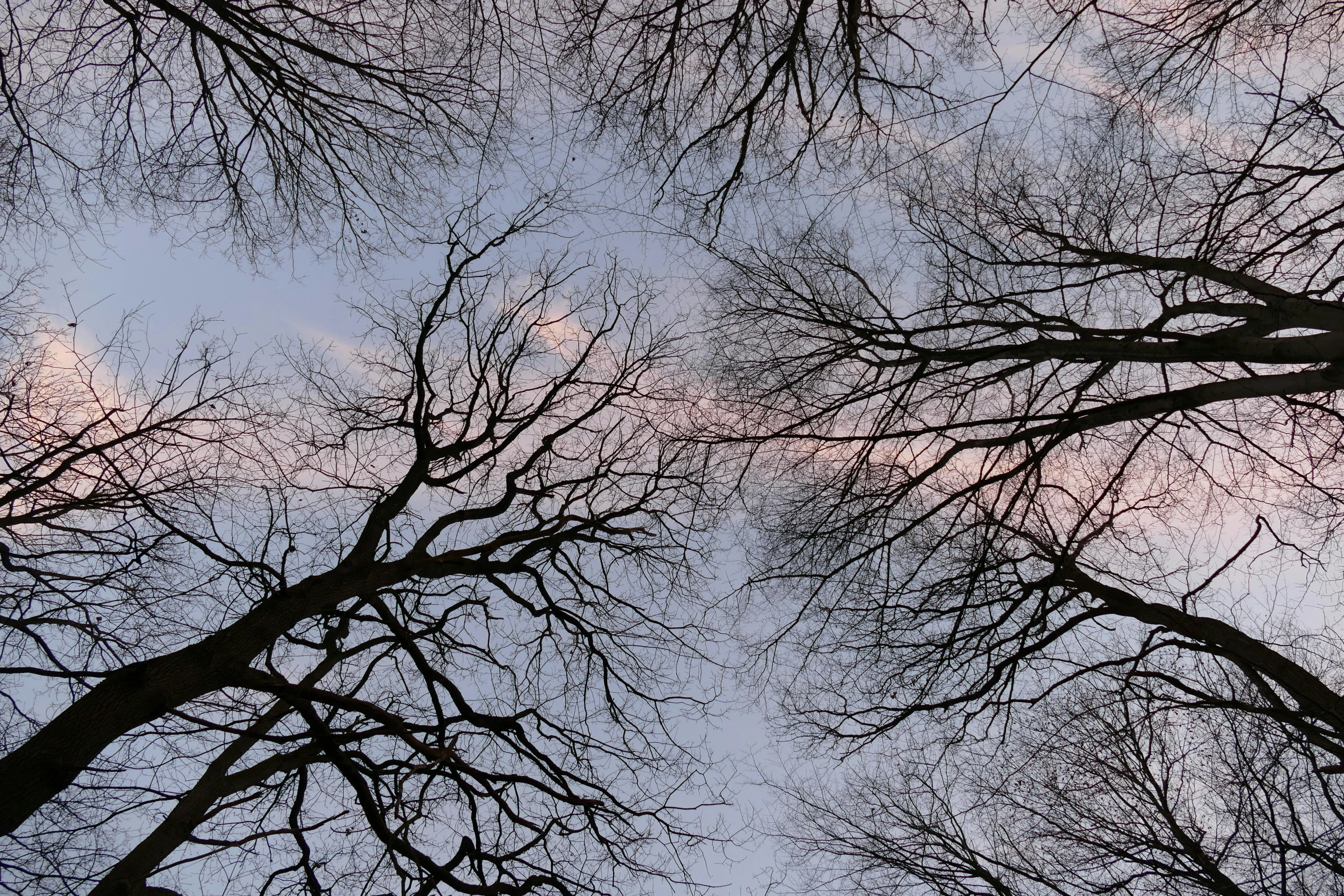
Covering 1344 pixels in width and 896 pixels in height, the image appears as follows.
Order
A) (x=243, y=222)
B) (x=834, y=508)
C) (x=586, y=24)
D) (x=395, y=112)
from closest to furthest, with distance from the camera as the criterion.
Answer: (x=586, y=24), (x=395, y=112), (x=243, y=222), (x=834, y=508)

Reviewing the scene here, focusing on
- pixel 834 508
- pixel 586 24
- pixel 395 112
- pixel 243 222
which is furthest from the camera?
pixel 834 508

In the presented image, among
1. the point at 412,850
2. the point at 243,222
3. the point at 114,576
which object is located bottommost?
the point at 412,850

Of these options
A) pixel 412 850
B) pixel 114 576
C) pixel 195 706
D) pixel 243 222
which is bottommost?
pixel 412 850

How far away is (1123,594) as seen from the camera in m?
5.25

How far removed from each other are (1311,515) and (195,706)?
8.51 m

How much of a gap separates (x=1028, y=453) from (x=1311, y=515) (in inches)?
89.0

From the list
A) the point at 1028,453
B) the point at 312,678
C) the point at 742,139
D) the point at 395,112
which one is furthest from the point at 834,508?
the point at 312,678

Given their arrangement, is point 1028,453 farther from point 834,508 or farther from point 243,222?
point 243,222

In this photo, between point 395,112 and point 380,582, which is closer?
point 395,112

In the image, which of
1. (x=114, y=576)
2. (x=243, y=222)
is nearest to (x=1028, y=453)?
(x=243, y=222)

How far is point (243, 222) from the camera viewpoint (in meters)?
4.78

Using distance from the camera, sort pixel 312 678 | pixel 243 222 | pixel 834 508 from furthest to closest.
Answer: pixel 312 678 < pixel 834 508 < pixel 243 222

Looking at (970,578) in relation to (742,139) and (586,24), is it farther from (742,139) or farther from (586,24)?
(586,24)

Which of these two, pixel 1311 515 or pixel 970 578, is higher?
pixel 1311 515
